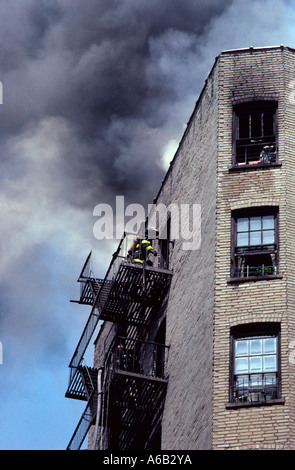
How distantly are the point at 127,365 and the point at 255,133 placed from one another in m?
7.83

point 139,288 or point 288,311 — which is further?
point 139,288

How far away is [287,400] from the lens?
97.5 ft

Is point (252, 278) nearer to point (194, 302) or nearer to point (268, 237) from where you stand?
point (268, 237)

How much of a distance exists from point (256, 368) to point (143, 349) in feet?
26.7

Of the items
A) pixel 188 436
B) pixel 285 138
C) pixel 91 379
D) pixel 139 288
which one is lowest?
pixel 188 436

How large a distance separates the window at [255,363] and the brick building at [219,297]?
3cm

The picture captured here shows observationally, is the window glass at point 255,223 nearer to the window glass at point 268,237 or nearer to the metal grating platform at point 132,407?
the window glass at point 268,237

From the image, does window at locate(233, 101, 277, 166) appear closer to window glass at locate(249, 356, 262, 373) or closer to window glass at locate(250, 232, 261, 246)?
window glass at locate(250, 232, 261, 246)

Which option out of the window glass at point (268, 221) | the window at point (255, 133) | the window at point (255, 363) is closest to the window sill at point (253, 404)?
the window at point (255, 363)

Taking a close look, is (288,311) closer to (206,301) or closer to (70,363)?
(206,301)

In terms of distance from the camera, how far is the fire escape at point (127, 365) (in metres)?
34.9

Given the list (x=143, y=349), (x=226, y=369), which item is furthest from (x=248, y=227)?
(x=143, y=349)

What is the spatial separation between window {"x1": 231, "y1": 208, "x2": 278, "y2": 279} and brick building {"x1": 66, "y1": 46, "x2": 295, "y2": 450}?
0.04m

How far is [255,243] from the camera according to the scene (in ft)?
108
